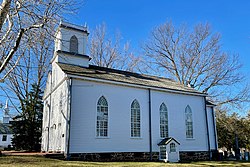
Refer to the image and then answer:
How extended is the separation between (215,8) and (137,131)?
354 inches

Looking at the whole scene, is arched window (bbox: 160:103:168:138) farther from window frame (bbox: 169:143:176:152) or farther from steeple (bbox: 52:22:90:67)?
steeple (bbox: 52:22:90:67)

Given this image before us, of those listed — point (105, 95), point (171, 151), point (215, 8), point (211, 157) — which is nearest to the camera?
point (215, 8)

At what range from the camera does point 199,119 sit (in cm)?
1909

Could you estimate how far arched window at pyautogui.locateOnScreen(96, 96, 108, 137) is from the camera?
14472 mm

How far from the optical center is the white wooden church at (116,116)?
1393 centimetres

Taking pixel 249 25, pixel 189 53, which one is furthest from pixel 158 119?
pixel 189 53

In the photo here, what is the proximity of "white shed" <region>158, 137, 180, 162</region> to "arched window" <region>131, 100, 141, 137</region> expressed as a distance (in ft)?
6.28

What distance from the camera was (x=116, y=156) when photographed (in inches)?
580

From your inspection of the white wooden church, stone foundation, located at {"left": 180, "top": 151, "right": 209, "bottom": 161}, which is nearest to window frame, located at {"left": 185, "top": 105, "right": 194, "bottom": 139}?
the white wooden church

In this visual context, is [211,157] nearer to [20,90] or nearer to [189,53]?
[189,53]

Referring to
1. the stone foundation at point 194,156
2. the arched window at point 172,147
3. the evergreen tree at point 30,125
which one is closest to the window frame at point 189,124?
the stone foundation at point 194,156

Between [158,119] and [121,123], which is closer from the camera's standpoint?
[121,123]

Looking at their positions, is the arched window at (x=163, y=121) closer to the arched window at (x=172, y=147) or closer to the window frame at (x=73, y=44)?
the arched window at (x=172, y=147)

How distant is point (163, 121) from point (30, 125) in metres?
13.1
